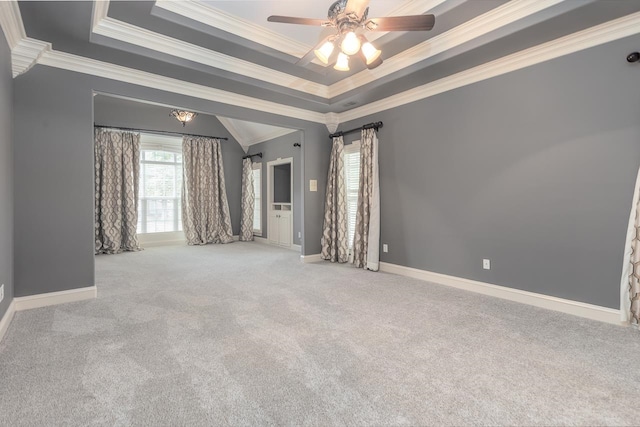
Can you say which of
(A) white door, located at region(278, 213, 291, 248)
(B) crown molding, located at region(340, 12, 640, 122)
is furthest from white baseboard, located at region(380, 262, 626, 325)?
(A) white door, located at region(278, 213, 291, 248)

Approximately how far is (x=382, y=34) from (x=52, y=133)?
367cm

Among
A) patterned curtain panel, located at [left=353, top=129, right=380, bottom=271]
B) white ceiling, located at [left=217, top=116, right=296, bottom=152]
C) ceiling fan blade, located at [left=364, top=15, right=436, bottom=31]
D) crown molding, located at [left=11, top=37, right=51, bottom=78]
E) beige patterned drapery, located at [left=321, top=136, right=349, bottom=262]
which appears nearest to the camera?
ceiling fan blade, located at [left=364, top=15, right=436, bottom=31]

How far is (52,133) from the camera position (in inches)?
126

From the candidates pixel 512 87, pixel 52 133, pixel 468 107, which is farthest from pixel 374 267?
pixel 52 133

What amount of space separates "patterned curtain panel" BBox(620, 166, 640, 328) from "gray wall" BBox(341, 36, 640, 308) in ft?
0.34

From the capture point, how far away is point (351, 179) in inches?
213

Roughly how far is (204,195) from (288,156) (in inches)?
97.8

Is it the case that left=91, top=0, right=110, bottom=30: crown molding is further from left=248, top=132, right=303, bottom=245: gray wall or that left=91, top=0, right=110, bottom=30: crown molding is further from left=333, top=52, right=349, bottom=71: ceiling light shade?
left=248, top=132, right=303, bottom=245: gray wall

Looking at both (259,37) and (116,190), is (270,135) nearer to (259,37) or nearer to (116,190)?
(116,190)

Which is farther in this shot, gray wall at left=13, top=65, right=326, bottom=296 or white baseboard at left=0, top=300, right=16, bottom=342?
gray wall at left=13, top=65, right=326, bottom=296

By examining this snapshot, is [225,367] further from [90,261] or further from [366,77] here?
[366,77]

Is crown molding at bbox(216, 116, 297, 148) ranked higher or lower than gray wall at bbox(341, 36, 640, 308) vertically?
higher

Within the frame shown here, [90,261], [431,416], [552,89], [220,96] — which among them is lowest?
[431,416]

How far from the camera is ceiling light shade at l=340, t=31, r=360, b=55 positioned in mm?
2580
